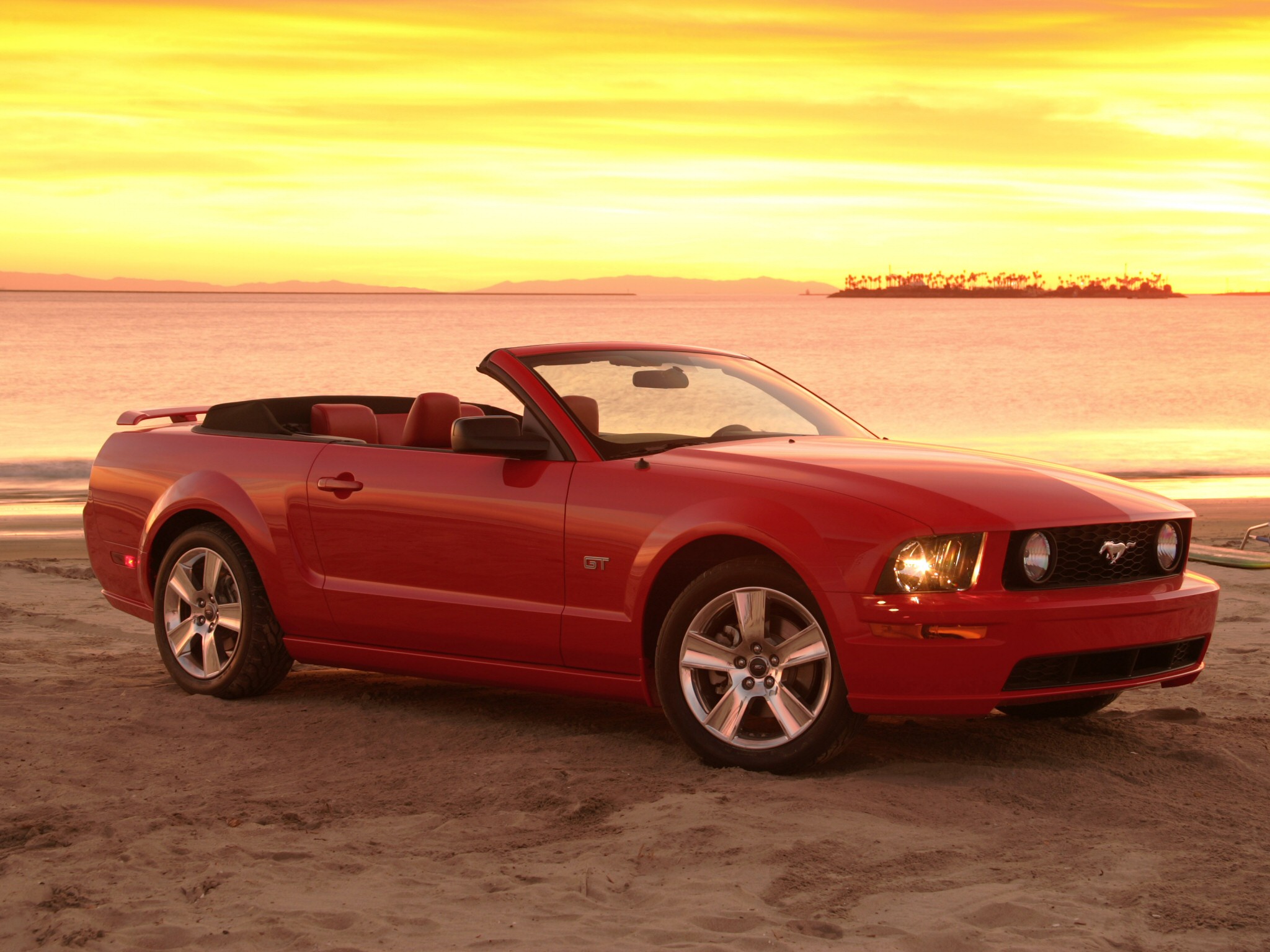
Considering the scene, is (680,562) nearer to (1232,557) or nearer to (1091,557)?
(1091,557)

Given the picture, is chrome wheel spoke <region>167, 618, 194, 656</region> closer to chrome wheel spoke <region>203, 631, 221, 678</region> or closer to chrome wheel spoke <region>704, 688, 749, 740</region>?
chrome wheel spoke <region>203, 631, 221, 678</region>

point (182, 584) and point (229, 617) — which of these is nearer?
point (229, 617)

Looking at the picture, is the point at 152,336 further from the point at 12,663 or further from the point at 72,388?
the point at 12,663

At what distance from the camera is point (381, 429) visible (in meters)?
8.04

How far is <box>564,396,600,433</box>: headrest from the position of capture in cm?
617

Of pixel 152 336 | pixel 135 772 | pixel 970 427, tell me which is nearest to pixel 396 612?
pixel 135 772

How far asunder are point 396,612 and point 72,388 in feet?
153

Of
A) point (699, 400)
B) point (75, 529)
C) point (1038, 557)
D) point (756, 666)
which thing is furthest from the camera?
point (75, 529)

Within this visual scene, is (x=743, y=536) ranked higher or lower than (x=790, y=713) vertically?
higher

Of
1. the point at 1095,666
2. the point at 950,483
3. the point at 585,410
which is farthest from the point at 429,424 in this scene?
the point at 1095,666

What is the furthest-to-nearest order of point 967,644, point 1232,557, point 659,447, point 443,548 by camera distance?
point 1232,557 → point 443,548 → point 659,447 → point 967,644

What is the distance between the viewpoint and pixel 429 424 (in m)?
6.54

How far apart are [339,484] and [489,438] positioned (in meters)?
1.08

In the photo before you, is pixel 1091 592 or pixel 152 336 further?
pixel 152 336
